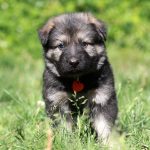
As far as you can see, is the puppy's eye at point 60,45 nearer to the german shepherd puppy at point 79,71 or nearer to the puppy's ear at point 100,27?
the german shepherd puppy at point 79,71

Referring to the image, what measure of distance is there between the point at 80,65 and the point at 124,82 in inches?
93.9

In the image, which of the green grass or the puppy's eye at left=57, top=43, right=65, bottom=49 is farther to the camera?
the puppy's eye at left=57, top=43, right=65, bottom=49

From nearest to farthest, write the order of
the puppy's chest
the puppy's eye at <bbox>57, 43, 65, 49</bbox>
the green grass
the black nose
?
the green grass < the black nose < the puppy's chest < the puppy's eye at <bbox>57, 43, 65, 49</bbox>

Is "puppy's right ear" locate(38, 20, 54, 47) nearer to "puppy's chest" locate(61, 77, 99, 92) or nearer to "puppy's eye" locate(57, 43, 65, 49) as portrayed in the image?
"puppy's eye" locate(57, 43, 65, 49)

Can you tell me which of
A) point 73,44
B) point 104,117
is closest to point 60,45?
point 73,44

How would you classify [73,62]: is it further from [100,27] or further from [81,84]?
[100,27]

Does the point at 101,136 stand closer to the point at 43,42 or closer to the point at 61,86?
the point at 61,86

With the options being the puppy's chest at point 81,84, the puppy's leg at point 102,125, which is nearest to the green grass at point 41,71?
the puppy's leg at point 102,125

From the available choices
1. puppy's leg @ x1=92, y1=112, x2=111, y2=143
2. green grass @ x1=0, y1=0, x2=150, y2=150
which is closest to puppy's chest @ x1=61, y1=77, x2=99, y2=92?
puppy's leg @ x1=92, y1=112, x2=111, y2=143

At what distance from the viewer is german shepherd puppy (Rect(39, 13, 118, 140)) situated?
5930mm

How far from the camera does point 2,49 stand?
11.3 m

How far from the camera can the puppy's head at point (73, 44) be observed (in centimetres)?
592

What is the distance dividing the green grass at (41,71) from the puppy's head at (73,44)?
510 mm

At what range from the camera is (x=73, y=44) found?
6.05 meters
